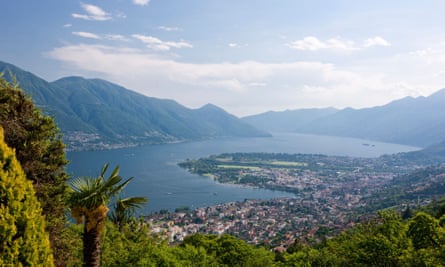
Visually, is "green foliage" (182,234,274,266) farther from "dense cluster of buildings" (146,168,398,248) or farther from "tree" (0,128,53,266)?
"dense cluster of buildings" (146,168,398,248)

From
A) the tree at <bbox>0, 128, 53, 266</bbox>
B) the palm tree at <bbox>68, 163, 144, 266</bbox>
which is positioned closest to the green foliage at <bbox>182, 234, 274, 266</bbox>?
the palm tree at <bbox>68, 163, 144, 266</bbox>

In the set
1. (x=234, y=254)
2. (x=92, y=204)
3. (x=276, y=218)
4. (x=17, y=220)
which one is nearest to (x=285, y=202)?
(x=276, y=218)

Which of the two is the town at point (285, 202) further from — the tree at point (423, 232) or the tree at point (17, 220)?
the tree at point (17, 220)

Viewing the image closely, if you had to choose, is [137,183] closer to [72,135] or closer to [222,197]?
[222,197]

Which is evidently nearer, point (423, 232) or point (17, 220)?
point (17, 220)

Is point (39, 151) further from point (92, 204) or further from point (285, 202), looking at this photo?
point (285, 202)
